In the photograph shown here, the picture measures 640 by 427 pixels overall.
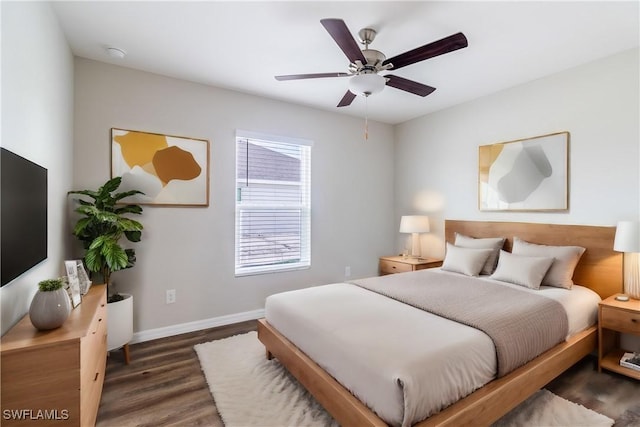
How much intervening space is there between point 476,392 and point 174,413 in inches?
70.5

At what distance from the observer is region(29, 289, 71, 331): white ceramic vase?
1378 mm

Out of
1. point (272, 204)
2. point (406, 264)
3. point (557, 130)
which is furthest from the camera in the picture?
point (406, 264)

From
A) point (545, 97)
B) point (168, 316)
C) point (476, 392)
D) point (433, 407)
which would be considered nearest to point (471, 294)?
point (476, 392)

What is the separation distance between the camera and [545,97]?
10.0 feet

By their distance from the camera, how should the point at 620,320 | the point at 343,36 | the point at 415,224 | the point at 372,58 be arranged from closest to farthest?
the point at 343,36 < the point at 372,58 < the point at 620,320 < the point at 415,224

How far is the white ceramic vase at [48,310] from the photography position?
138cm

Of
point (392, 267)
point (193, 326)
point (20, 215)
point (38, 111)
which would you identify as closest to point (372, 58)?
point (38, 111)

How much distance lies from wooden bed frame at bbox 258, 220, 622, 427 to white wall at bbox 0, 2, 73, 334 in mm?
1524

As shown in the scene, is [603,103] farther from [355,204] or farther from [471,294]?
[355,204]

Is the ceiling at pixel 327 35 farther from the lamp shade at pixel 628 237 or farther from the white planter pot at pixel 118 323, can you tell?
the white planter pot at pixel 118 323

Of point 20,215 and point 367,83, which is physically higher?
point 367,83

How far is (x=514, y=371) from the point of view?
1820mm

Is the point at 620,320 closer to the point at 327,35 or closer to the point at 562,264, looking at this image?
the point at 562,264

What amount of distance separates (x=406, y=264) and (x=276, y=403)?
2.44m
